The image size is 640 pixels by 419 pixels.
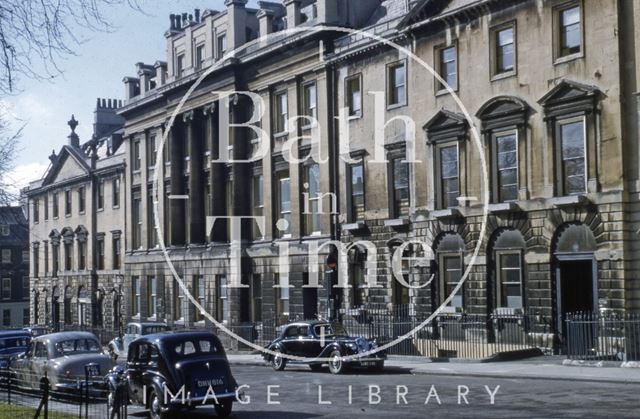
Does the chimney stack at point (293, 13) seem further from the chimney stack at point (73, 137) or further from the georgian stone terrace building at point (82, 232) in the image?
the chimney stack at point (73, 137)

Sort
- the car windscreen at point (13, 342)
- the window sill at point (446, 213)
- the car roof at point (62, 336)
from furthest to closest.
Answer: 1. the window sill at point (446, 213)
2. the car windscreen at point (13, 342)
3. the car roof at point (62, 336)

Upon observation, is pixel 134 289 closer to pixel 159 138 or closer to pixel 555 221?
pixel 159 138

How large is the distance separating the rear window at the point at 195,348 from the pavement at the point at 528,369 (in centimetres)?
951

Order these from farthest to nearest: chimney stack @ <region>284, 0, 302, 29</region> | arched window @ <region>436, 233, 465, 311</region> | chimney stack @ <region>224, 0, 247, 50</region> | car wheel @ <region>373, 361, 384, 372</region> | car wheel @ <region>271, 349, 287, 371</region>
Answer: chimney stack @ <region>224, 0, 247, 50</region> → chimney stack @ <region>284, 0, 302, 29</region> → arched window @ <region>436, 233, 465, 311</region> → car wheel @ <region>271, 349, 287, 371</region> → car wheel @ <region>373, 361, 384, 372</region>

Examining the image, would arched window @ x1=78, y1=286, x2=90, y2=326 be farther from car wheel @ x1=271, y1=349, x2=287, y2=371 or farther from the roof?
car wheel @ x1=271, y1=349, x2=287, y2=371

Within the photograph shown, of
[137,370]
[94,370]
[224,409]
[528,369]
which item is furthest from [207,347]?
[528,369]

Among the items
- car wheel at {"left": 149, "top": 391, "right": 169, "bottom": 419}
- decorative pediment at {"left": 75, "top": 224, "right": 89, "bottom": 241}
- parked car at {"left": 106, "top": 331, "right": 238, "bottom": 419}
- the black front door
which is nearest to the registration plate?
parked car at {"left": 106, "top": 331, "right": 238, "bottom": 419}

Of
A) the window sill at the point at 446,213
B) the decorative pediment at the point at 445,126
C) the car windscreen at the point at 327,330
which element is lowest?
the car windscreen at the point at 327,330

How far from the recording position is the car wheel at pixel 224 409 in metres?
19.7

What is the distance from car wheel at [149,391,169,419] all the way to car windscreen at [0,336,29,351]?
589 inches

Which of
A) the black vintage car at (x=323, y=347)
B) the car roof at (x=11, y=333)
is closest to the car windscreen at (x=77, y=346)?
the black vintage car at (x=323, y=347)

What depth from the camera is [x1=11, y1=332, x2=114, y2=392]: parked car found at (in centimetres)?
2600

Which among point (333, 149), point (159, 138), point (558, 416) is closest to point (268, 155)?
point (333, 149)

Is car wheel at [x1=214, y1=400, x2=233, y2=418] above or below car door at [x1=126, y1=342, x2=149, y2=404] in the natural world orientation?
below
